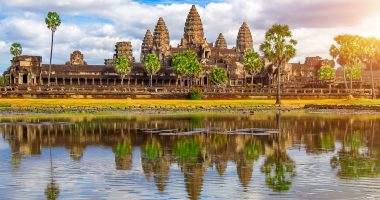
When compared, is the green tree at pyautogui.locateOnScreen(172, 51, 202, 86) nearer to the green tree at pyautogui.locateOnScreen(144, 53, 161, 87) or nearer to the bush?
the green tree at pyautogui.locateOnScreen(144, 53, 161, 87)

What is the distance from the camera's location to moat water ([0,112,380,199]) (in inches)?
834

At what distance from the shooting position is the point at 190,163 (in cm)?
2833

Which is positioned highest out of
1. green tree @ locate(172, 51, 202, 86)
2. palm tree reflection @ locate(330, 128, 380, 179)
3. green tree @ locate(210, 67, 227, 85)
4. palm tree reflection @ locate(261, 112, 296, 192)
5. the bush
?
green tree @ locate(172, 51, 202, 86)

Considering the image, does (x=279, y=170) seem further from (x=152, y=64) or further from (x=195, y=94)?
(x=152, y=64)

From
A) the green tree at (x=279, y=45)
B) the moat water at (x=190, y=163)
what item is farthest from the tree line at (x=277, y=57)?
the moat water at (x=190, y=163)

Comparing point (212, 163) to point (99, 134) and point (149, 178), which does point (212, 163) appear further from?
point (99, 134)

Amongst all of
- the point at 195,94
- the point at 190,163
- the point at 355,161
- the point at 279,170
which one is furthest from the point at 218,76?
the point at 279,170

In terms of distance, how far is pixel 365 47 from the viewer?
123 metres

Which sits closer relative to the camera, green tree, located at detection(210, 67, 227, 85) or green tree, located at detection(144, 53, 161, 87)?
green tree, located at detection(144, 53, 161, 87)

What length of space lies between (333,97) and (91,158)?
8704 cm

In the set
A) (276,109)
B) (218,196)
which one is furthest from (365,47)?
(218,196)

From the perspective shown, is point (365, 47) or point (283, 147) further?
point (365, 47)

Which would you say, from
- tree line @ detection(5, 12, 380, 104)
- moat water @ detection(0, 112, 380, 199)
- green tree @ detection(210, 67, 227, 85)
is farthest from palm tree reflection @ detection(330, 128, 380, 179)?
green tree @ detection(210, 67, 227, 85)

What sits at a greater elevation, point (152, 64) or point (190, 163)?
point (152, 64)
